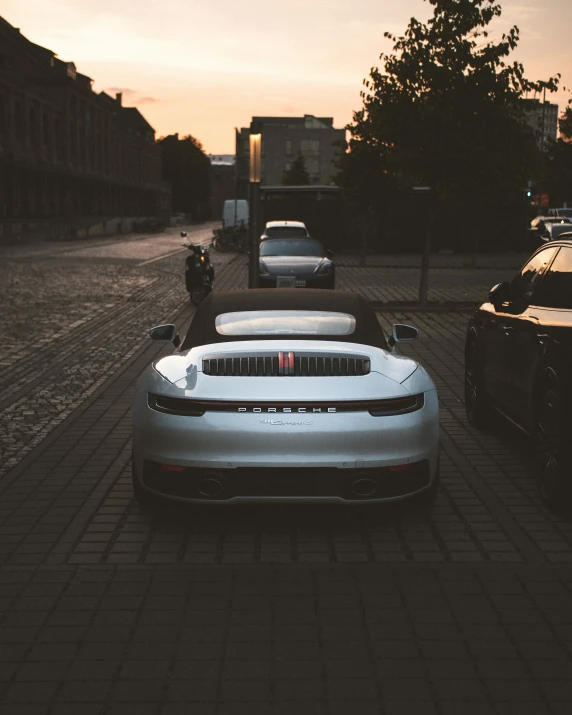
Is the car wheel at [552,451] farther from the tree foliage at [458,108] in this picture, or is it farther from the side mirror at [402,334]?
the tree foliage at [458,108]

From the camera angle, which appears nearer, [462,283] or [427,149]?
[427,149]

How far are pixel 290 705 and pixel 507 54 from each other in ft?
55.3

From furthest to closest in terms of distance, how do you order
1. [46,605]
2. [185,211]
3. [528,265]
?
[185,211]
[528,265]
[46,605]

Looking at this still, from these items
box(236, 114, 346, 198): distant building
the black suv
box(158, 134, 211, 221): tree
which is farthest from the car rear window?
box(236, 114, 346, 198): distant building

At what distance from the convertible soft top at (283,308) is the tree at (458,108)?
12256mm

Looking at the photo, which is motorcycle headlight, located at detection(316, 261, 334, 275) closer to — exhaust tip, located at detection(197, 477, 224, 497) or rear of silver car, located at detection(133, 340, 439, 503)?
rear of silver car, located at detection(133, 340, 439, 503)

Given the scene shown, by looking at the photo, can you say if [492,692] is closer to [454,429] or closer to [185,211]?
[454,429]

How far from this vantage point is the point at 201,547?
5.52m

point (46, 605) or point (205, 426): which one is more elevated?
point (205, 426)

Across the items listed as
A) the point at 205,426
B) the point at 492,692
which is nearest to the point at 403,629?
the point at 492,692

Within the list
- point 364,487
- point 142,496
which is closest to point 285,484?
point 364,487

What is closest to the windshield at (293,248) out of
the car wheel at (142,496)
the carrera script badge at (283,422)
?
the car wheel at (142,496)

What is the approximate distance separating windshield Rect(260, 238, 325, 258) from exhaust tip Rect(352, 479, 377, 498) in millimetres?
17526

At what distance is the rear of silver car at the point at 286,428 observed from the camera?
214 inches
